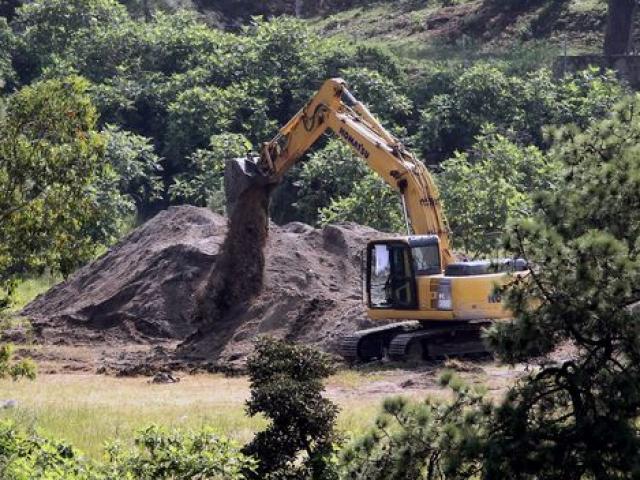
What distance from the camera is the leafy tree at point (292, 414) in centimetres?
1493

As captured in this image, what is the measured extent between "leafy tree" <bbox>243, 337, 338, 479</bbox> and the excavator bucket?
45.1 ft

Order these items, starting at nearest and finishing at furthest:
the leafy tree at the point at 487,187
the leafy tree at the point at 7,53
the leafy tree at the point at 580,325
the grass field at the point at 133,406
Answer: the leafy tree at the point at 580,325 < the grass field at the point at 133,406 < the leafy tree at the point at 487,187 < the leafy tree at the point at 7,53

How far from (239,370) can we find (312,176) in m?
16.6

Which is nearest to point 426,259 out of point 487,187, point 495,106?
point 487,187

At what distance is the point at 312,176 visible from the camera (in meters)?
42.1

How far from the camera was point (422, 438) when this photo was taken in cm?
1285

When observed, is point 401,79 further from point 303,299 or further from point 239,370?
point 239,370

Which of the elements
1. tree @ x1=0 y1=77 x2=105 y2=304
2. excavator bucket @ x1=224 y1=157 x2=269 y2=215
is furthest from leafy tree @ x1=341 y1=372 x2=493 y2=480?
excavator bucket @ x1=224 y1=157 x2=269 y2=215

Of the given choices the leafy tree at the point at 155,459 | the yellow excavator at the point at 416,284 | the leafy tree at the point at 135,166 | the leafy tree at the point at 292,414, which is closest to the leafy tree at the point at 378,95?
the leafy tree at the point at 135,166

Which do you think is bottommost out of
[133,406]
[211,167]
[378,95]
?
[133,406]

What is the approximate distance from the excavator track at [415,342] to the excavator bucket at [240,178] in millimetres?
4240

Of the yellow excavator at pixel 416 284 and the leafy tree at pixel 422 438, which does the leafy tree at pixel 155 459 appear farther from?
the yellow excavator at pixel 416 284

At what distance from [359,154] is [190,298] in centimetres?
609

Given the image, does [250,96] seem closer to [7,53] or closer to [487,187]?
[7,53]
